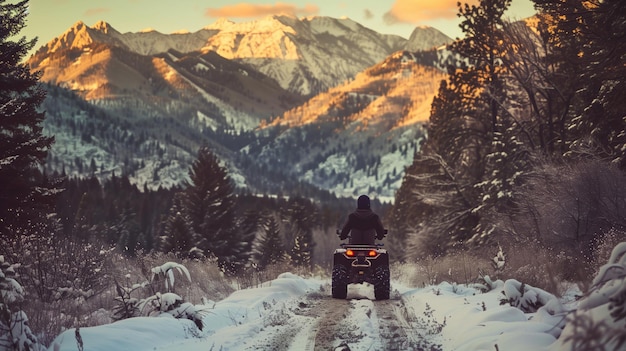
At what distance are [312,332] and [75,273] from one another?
18.2ft

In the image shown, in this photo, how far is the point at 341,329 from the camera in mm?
9461

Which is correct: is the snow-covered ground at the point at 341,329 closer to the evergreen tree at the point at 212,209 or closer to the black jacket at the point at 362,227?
the black jacket at the point at 362,227

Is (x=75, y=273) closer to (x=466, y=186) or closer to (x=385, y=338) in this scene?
(x=385, y=338)

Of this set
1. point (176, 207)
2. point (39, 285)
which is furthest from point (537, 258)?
point (176, 207)

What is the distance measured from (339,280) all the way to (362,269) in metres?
0.64

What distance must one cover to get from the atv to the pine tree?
893 cm

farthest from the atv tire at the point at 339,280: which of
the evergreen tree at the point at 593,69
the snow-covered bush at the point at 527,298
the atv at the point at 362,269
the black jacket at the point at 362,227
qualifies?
the evergreen tree at the point at 593,69

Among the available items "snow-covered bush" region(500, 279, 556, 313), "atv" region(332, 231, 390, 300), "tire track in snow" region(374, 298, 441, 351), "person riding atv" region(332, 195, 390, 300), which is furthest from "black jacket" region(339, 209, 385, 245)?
"snow-covered bush" region(500, 279, 556, 313)

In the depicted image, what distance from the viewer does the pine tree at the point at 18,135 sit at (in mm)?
16984

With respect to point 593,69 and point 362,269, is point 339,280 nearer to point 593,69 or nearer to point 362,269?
point 362,269

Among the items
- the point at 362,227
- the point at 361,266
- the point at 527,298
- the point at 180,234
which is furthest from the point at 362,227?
the point at 180,234

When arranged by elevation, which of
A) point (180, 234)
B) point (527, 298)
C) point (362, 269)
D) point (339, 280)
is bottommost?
point (180, 234)

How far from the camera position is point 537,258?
14.6m

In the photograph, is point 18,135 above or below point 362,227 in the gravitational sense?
→ above
